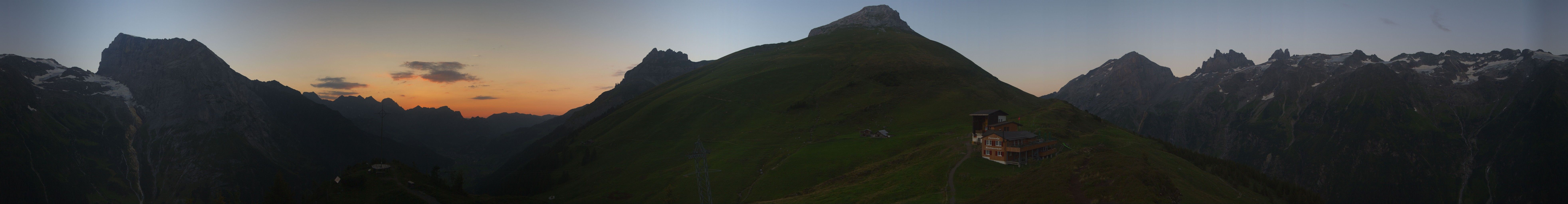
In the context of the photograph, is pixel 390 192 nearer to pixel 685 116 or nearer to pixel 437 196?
pixel 437 196

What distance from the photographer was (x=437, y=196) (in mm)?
92500

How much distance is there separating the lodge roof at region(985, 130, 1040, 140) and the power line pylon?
3295 cm

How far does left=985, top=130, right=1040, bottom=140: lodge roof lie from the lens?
6825 centimetres

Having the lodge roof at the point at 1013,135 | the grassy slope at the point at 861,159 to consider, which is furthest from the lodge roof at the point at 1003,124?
the grassy slope at the point at 861,159

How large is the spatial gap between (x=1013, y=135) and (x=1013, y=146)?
123cm

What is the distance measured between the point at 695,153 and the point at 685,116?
12797 centimetres

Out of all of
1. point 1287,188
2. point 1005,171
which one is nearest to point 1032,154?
point 1005,171

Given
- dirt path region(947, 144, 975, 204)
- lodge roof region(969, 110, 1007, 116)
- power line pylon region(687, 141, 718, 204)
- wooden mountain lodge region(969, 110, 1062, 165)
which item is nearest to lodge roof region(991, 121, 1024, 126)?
wooden mountain lodge region(969, 110, 1062, 165)

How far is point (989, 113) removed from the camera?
87938 millimetres

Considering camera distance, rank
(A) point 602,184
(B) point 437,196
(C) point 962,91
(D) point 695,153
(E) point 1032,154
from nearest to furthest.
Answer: (D) point 695,153, (E) point 1032,154, (B) point 437,196, (A) point 602,184, (C) point 962,91

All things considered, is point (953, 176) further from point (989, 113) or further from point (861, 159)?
point (861, 159)

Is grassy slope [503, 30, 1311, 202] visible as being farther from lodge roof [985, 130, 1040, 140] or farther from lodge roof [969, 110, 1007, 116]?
lodge roof [969, 110, 1007, 116]

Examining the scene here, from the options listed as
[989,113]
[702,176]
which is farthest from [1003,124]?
[702,176]

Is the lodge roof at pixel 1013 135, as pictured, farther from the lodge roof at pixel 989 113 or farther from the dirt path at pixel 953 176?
the lodge roof at pixel 989 113
